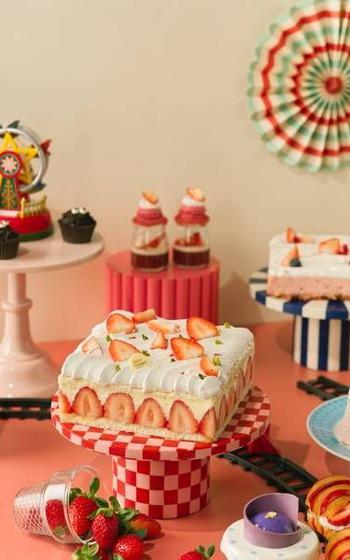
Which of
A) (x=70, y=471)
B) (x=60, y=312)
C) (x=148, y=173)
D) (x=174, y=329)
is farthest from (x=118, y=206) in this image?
(x=70, y=471)

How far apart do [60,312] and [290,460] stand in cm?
91

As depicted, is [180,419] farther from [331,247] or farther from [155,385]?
[331,247]

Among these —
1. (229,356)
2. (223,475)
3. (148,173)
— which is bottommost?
(223,475)

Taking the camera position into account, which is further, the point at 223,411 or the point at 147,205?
the point at 147,205

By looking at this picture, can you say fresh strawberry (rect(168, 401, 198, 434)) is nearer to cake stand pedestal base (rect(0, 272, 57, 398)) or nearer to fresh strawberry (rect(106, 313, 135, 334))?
fresh strawberry (rect(106, 313, 135, 334))

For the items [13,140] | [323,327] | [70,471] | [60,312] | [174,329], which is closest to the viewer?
[70,471]

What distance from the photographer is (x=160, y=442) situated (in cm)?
197

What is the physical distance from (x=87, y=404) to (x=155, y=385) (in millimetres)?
135

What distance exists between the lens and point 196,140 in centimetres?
298

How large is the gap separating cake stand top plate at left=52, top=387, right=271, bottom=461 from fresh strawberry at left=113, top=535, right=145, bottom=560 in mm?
141

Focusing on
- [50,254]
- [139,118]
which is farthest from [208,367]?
[139,118]

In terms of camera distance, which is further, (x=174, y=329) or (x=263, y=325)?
(x=263, y=325)

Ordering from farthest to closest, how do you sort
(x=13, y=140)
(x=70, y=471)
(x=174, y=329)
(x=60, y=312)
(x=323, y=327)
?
(x=60, y=312)
(x=323, y=327)
(x=13, y=140)
(x=174, y=329)
(x=70, y=471)

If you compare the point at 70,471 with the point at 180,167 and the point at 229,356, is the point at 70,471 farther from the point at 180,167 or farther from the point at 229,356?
the point at 180,167
